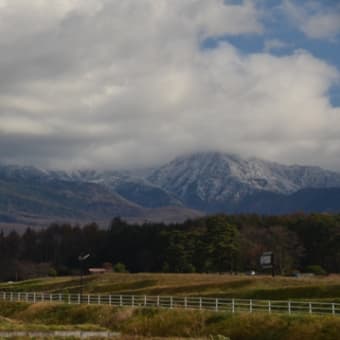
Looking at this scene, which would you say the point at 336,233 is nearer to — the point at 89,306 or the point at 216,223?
the point at 216,223

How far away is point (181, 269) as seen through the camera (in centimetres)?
13850

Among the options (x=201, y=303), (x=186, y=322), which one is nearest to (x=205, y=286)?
(x=201, y=303)

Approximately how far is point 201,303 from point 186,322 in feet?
20.5

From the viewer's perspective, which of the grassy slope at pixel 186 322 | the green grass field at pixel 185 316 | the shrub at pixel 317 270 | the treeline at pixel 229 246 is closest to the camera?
the grassy slope at pixel 186 322

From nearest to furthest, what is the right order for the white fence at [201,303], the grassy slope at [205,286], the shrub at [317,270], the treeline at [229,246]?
the white fence at [201,303]
the grassy slope at [205,286]
the shrub at [317,270]
the treeline at [229,246]

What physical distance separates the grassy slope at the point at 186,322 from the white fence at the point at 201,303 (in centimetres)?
228

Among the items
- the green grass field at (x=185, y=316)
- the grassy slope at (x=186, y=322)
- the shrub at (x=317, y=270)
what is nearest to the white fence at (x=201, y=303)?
the grassy slope at (x=186, y=322)

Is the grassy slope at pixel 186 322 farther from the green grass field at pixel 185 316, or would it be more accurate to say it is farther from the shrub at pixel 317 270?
the shrub at pixel 317 270

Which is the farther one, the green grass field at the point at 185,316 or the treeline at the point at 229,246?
the treeline at the point at 229,246

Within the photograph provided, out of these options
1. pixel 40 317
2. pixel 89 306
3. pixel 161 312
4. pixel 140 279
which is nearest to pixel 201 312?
pixel 161 312

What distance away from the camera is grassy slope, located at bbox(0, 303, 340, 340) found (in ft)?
163

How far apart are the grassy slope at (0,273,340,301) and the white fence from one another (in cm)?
905

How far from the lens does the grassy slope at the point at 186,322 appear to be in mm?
49625

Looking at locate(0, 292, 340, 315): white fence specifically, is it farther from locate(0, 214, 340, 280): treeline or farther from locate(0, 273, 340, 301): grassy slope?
locate(0, 214, 340, 280): treeline
